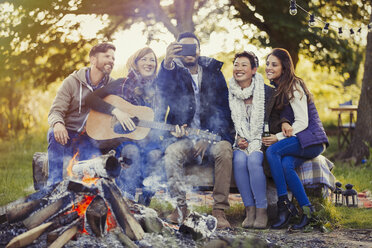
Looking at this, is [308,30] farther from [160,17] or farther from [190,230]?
[190,230]

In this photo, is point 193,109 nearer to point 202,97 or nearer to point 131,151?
point 202,97

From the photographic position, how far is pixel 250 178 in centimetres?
430

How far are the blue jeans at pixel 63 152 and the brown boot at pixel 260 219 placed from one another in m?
1.74

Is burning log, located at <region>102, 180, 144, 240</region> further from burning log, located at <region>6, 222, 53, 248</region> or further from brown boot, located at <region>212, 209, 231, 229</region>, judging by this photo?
brown boot, located at <region>212, 209, 231, 229</region>

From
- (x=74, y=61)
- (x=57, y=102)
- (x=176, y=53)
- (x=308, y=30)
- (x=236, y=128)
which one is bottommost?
(x=236, y=128)

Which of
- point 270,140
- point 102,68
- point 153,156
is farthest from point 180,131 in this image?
point 102,68

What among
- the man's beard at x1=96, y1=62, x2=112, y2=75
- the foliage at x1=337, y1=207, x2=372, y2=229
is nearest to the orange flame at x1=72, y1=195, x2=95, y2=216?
the man's beard at x1=96, y1=62, x2=112, y2=75

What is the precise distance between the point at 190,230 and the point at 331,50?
533 centimetres

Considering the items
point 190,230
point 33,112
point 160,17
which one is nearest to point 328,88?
point 160,17

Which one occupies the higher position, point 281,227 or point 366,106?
point 366,106

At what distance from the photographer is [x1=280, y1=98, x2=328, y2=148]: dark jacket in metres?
4.23

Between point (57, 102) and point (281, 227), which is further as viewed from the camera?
point (57, 102)

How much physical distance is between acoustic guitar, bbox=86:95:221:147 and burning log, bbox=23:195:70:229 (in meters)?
1.14

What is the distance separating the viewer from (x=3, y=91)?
9180 mm
